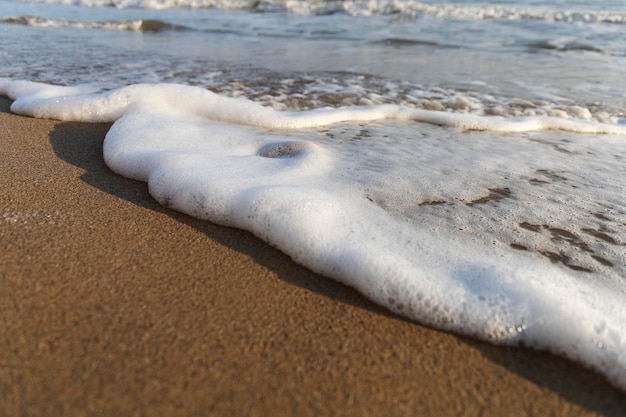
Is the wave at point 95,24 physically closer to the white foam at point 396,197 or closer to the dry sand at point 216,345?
the white foam at point 396,197

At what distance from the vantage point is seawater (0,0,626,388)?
1.16 m

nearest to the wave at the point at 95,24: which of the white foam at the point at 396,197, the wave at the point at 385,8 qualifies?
the wave at the point at 385,8

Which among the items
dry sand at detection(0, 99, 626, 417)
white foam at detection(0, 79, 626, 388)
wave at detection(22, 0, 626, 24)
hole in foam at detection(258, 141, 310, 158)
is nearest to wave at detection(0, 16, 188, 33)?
wave at detection(22, 0, 626, 24)

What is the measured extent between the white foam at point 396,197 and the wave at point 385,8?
7.43 m

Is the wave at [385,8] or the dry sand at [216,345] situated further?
the wave at [385,8]

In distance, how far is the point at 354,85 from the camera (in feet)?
12.2

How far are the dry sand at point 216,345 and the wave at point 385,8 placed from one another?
9.11m

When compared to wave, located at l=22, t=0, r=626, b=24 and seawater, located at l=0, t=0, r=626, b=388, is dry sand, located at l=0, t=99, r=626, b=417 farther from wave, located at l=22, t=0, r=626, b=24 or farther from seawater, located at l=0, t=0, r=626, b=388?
wave, located at l=22, t=0, r=626, b=24

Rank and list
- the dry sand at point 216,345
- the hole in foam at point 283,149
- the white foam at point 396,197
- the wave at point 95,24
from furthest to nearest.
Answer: the wave at point 95,24
the hole in foam at point 283,149
the white foam at point 396,197
the dry sand at point 216,345

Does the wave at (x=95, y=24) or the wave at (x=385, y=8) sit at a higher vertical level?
the wave at (x=385, y=8)

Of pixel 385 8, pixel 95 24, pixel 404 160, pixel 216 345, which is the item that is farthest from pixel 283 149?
pixel 385 8

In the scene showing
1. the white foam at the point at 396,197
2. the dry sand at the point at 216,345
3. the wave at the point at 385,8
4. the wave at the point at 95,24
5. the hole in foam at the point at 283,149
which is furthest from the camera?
the wave at the point at 385,8

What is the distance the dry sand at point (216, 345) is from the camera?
0.85 m

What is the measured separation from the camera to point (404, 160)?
6.60 feet
